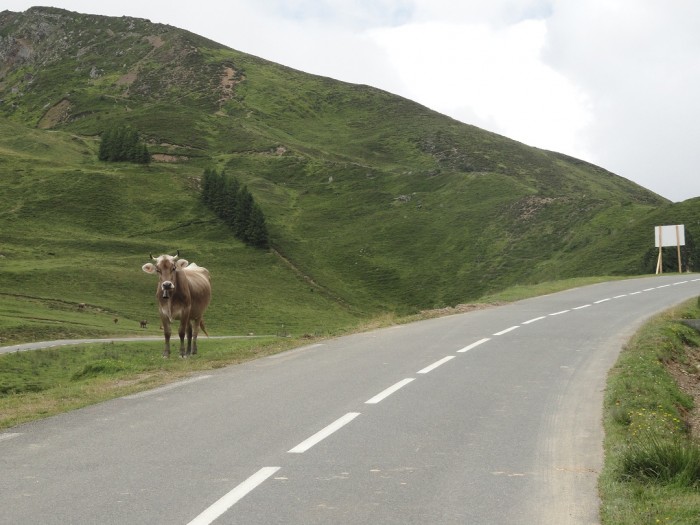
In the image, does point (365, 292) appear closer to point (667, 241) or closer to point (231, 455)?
point (667, 241)

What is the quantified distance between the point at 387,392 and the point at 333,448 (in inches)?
145

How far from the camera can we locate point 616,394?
38.5ft

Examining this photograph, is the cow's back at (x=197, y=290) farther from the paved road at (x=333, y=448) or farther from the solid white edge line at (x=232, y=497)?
the solid white edge line at (x=232, y=497)

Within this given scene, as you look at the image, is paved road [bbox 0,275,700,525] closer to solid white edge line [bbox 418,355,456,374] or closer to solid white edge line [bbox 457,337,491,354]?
solid white edge line [bbox 418,355,456,374]

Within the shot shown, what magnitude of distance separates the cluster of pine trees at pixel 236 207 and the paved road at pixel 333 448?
293 ft

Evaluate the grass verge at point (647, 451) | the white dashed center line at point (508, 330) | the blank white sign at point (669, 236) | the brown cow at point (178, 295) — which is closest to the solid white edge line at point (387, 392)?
the grass verge at point (647, 451)

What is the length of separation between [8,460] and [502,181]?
121 m

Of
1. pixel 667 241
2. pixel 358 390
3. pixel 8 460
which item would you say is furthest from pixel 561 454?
pixel 667 241

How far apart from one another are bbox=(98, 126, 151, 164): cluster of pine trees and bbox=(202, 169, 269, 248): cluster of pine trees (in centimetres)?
2107

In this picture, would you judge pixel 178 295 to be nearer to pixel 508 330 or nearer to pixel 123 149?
pixel 508 330

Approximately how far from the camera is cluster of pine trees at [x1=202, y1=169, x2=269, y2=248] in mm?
104625

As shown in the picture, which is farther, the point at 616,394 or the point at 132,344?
the point at 132,344

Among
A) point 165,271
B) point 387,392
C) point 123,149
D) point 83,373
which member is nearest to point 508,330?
point 165,271

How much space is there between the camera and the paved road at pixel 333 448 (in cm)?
652
